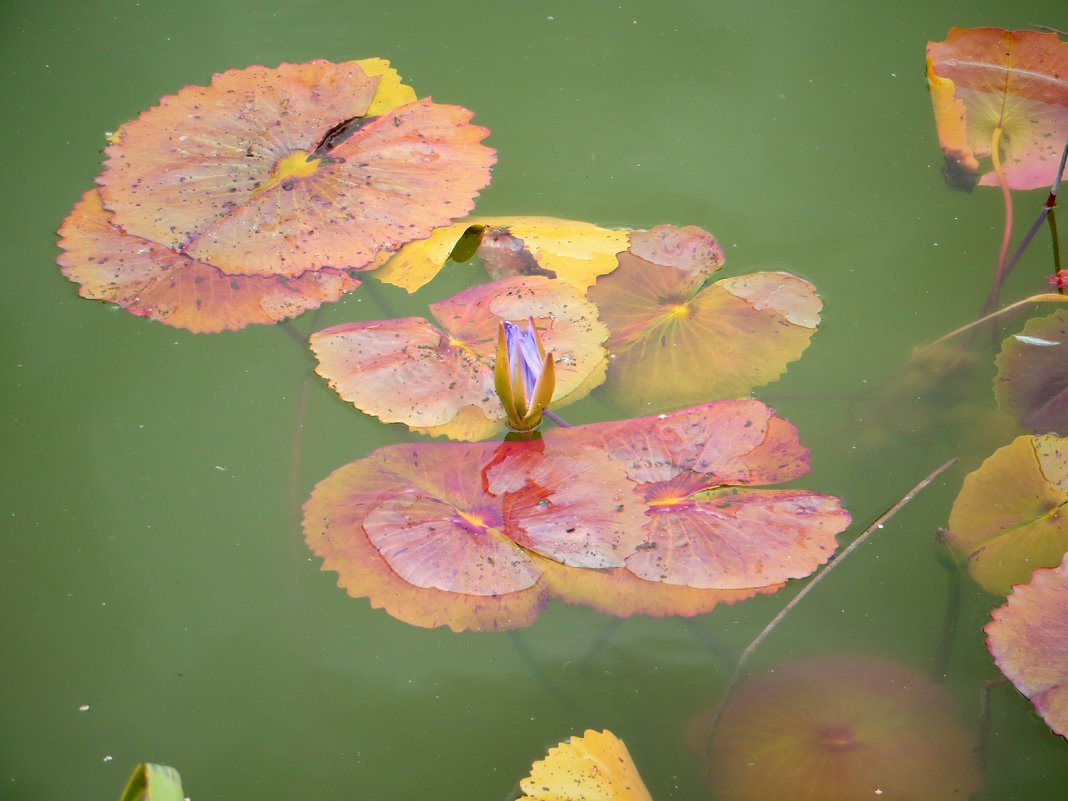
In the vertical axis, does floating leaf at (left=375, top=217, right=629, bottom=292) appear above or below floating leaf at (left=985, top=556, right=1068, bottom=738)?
above

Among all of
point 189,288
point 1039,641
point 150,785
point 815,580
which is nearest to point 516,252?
point 189,288

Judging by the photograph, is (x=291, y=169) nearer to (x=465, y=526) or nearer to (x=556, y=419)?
(x=556, y=419)

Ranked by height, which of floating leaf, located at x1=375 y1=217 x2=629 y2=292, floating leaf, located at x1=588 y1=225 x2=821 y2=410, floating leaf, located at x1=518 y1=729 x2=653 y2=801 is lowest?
floating leaf, located at x1=518 y1=729 x2=653 y2=801

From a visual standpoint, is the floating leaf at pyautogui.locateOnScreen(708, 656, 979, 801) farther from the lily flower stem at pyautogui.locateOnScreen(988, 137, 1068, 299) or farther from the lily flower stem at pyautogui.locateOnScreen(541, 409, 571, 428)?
the lily flower stem at pyautogui.locateOnScreen(988, 137, 1068, 299)

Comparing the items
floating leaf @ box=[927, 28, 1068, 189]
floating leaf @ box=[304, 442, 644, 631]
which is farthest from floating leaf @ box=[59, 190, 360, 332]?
floating leaf @ box=[927, 28, 1068, 189]

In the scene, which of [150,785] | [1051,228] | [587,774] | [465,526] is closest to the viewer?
[150,785]
